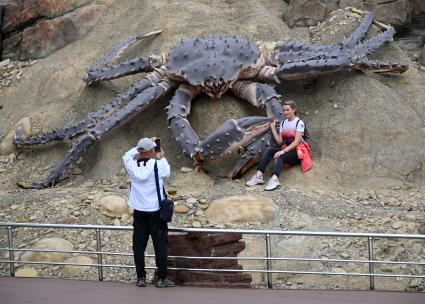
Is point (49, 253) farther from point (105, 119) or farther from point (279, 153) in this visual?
point (279, 153)

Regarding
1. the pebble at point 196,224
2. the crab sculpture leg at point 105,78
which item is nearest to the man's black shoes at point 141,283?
the pebble at point 196,224

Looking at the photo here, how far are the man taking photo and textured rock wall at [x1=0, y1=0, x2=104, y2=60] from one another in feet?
33.6

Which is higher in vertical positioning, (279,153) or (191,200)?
(279,153)

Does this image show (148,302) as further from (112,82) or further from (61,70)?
(61,70)

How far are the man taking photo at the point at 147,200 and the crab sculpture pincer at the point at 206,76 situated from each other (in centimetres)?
482

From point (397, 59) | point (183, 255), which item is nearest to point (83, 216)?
point (183, 255)

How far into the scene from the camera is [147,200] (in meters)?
8.38

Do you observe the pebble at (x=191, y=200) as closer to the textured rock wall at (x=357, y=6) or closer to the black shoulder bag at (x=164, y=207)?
the black shoulder bag at (x=164, y=207)

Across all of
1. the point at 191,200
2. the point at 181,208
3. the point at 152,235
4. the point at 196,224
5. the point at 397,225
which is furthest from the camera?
the point at 191,200

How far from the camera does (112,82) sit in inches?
623

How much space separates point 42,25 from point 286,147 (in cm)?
770

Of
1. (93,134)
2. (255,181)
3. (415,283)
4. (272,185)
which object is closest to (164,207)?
(415,283)

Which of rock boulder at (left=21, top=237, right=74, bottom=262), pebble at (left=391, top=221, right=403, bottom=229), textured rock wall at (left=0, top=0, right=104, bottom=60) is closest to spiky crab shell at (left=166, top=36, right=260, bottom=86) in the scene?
rock boulder at (left=21, top=237, right=74, bottom=262)

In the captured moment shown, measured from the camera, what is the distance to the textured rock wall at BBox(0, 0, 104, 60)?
18.1m
